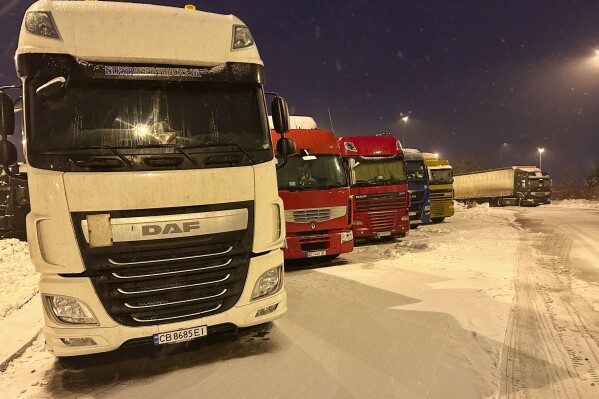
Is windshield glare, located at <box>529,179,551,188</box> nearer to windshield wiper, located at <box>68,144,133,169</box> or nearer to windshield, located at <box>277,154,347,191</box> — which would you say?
windshield, located at <box>277,154,347,191</box>

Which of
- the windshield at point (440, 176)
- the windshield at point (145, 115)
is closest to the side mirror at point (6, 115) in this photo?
the windshield at point (145, 115)

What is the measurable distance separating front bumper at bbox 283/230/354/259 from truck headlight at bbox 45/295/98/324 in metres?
5.19

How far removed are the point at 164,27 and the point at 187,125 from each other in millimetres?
1068

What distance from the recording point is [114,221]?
3.51 meters

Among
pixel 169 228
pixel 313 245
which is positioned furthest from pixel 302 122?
pixel 169 228

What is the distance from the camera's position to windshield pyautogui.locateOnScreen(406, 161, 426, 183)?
54.5 ft

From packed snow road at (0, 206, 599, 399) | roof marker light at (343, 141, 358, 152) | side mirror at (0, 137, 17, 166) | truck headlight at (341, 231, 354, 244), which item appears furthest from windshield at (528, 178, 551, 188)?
side mirror at (0, 137, 17, 166)

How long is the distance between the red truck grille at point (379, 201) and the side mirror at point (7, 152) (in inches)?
357

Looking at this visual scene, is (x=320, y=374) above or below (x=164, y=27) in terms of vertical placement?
below

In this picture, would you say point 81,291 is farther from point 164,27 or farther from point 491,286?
point 491,286

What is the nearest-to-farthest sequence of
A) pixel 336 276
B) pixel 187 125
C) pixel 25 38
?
pixel 25 38
pixel 187 125
pixel 336 276

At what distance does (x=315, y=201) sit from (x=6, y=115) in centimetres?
580

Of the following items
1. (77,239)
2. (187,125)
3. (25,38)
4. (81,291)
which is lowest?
(81,291)

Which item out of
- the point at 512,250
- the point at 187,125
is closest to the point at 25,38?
the point at 187,125
